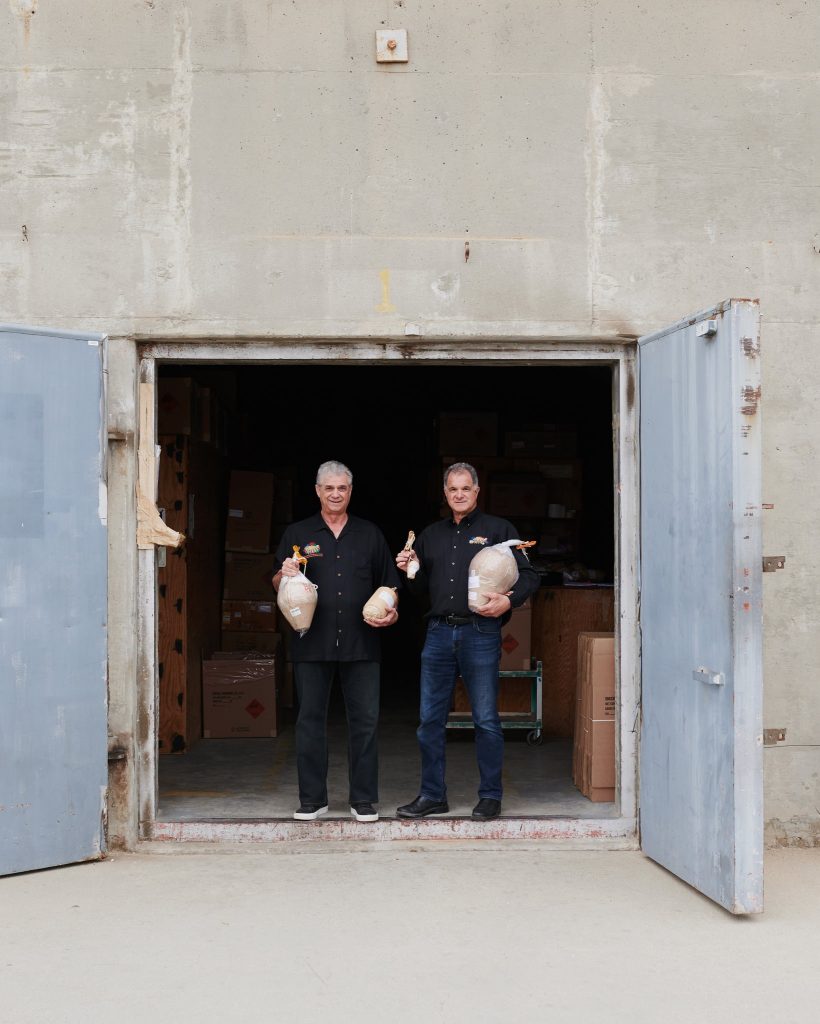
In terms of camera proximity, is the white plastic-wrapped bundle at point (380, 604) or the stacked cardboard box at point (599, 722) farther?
the stacked cardboard box at point (599, 722)

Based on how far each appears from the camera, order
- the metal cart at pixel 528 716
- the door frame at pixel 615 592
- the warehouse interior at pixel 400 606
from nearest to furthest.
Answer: the door frame at pixel 615 592 → the warehouse interior at pixel 400 606 → the metal cart at pixel 528 716

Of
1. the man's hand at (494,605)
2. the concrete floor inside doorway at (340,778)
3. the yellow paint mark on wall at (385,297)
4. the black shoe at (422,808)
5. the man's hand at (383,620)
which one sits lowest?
the concrete floor inside doorway at (340,778)

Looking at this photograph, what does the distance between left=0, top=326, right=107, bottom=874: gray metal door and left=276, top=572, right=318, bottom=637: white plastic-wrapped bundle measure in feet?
2.90

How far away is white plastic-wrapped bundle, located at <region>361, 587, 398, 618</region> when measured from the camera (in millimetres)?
5320

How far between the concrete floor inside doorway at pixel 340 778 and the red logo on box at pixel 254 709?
0.64 feet

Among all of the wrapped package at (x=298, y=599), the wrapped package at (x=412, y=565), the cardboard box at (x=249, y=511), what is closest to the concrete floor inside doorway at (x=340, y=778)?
the wrapped package at (x=298, y=599)

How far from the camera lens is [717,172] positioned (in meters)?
5.32

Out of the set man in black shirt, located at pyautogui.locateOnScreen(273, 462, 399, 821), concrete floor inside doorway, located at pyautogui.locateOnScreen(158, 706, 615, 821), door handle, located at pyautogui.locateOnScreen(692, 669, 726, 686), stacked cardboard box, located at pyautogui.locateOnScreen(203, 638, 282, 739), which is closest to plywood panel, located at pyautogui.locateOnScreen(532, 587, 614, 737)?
concrete floor inside doorway, located at pyautogui.locateOnScreen(158, 706, 615, 821)

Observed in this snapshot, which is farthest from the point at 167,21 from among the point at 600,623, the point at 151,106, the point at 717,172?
the point at 600,623

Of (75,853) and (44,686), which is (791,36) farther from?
(75,853)

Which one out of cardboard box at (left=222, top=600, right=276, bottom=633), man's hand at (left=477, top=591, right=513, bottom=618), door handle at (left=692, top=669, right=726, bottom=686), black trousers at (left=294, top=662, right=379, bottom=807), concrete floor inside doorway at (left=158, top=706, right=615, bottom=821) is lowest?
concrete floor inside doorway at (left=158, top=706, right=615, bottom=821)

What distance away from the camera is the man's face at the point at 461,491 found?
217 inches

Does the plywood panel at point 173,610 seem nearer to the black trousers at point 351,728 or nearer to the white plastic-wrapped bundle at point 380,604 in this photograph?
the black trousers at point 351,728

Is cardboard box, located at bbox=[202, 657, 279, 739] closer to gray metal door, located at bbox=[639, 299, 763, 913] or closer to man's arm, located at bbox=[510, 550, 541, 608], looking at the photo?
man's arm, located at bbox=[510, 550, 541, 608]
